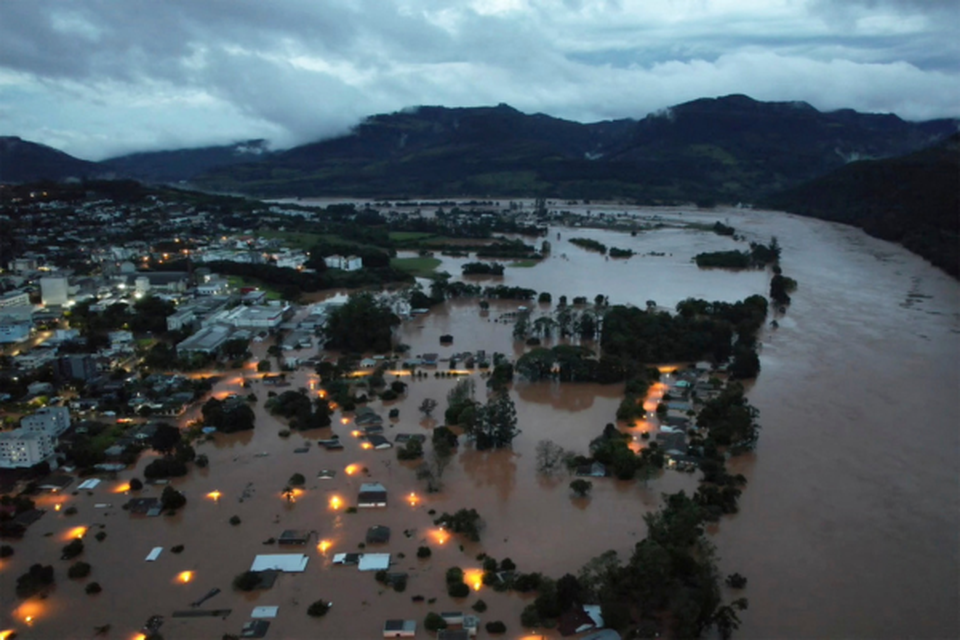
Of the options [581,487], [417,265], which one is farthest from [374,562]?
[417,265]

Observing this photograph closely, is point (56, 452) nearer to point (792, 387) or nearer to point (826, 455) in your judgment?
point (826, 455)

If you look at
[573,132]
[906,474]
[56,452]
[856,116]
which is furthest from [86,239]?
[856,116]

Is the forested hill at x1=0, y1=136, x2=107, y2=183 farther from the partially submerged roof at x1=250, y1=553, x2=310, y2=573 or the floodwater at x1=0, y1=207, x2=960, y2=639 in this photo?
the partially submerged roof at x1=250, y1=553, x2=310, y2=573

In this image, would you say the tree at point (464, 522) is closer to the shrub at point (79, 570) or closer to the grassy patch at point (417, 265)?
the shrub at point (79, 570)

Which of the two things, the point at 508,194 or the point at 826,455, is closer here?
the point at 826,455

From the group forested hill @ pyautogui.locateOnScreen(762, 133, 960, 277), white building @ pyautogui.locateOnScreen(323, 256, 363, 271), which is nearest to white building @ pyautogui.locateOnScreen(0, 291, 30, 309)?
white building @ pyautogui.locateOnScreen(323, 256, 363, 271)

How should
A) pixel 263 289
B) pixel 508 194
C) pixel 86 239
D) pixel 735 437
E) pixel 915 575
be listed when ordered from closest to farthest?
pixel 915 575 < pixel 735 437 < pixel 263 289 < pixel 86 239 < pixel 508 194
